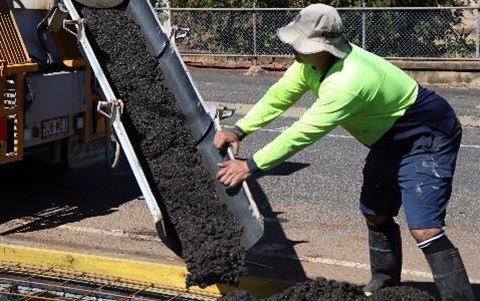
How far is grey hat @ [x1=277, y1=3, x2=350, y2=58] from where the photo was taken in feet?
16.4

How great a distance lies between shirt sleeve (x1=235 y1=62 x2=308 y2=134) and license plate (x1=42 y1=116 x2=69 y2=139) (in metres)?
2.83

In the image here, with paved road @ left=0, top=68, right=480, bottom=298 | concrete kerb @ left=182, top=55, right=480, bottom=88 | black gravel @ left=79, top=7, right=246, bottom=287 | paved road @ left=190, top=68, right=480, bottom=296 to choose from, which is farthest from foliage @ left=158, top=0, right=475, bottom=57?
black gravel @ left=79, top=7, right=246, bottom=287

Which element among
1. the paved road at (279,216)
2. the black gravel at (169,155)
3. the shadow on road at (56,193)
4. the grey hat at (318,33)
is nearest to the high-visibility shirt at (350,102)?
the grey hat at (318,33)

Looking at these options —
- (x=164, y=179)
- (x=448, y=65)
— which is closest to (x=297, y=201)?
(x=164, y=179)

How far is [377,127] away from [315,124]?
527mm

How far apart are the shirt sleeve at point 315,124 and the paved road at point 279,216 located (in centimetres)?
196

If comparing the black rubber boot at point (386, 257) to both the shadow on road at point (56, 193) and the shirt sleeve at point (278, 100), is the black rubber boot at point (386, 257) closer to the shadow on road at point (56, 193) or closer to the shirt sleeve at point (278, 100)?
the shirt sleeve at point (278, 100)

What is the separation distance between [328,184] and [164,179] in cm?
344

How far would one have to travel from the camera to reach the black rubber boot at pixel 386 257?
590 centimetres

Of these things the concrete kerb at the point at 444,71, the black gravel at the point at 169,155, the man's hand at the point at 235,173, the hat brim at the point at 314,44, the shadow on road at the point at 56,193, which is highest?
the hat brim at the point at 314,44

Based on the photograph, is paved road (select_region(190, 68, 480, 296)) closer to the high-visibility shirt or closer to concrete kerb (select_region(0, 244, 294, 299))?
concrete kerb (select_region(0, 244, 294, 299))

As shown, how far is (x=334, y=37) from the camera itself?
507 centimetres

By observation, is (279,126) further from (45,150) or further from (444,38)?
(444,38)

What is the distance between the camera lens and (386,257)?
5910 millimetres
